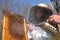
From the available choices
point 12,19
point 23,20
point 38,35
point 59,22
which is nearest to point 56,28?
point 59,22

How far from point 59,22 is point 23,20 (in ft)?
1.12

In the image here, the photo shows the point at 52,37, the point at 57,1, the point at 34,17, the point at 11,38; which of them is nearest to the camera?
the point at 11,38

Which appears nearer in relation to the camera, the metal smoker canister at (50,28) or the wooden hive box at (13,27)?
the wooden hive box at (13,27)

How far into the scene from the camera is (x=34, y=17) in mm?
2004

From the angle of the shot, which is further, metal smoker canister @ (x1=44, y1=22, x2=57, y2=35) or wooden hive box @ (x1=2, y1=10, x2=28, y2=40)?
metal smoker canister @ (x1=44, y1=22, x2=57, y2=35)

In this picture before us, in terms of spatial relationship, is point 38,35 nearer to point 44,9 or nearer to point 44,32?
point 44,32

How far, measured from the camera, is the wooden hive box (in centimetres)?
146

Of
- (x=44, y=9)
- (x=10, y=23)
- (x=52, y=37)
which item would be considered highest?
(x=44, y=9)

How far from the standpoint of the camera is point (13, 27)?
1567 millimetres

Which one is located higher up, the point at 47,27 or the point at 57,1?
the point at 57,1

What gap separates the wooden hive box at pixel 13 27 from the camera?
1462 mm

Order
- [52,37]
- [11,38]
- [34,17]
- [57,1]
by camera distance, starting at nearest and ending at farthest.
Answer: [11,38] → [52,37] → [57,1] → [34,17]

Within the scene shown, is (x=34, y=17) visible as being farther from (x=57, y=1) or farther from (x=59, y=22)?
(x=59, y=22)

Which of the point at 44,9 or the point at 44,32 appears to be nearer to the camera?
the point at 44,32
